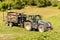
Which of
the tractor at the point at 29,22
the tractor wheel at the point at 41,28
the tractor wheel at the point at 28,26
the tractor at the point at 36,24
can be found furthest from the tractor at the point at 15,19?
the tractor wheel at the point at 41,28

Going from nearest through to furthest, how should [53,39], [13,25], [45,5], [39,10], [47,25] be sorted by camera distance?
1. [53,39]
2. [47,25]
3. [13,25]
4. [39,10]
5. [45,5]

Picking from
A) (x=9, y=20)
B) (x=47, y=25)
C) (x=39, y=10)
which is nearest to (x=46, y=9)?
(x=39, y=10)

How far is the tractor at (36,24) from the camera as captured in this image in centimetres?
2286

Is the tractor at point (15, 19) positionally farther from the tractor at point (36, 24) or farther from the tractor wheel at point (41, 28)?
the tractor wheel at point (41, 28)

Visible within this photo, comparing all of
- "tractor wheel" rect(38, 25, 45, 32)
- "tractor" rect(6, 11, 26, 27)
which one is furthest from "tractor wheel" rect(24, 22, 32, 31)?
"tractor wheel" rect(38, 25, 45, 32)

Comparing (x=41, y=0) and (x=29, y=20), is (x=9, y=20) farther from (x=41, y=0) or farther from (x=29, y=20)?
(x=41, y=0)

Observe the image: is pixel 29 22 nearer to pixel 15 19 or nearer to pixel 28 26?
pixel 28 26

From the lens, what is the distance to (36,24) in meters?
23.2

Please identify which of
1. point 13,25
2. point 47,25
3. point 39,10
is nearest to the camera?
point 47,25

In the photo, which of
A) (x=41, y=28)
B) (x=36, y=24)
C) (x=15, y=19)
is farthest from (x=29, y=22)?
(x=15, y=19)

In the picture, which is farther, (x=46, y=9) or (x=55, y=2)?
(x=55, y=2)

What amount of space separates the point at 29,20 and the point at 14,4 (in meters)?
15.0

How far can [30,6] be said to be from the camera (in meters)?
39.1

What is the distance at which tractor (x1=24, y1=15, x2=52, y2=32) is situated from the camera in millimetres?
22859
